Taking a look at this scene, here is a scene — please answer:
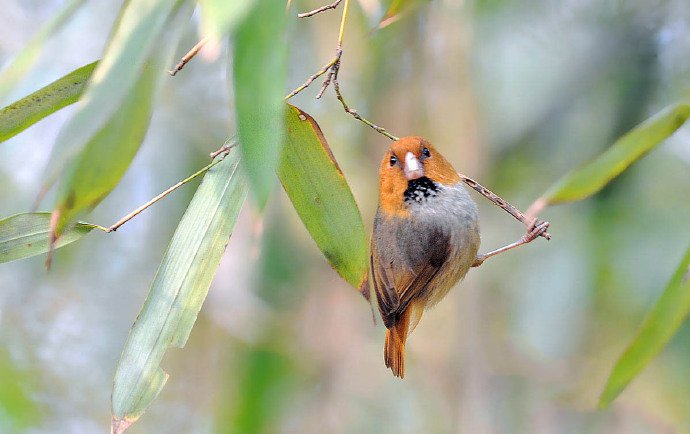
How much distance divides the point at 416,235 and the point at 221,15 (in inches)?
33.4

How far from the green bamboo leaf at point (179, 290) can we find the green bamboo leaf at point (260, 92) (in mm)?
389

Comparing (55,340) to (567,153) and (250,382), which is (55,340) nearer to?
(250,382)

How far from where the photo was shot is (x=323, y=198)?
1.34m

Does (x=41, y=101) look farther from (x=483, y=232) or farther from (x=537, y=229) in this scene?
(x=483, y=232)

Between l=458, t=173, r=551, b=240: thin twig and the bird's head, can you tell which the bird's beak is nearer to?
the bird's head

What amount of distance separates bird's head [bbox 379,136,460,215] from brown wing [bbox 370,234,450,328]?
3.7 inches

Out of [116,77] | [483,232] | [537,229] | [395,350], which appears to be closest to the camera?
[116,77]

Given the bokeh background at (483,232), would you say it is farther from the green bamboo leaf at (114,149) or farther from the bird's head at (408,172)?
the green bamboo leaf at (114,149)

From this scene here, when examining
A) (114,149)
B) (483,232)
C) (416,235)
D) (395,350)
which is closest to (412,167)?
(416,235)

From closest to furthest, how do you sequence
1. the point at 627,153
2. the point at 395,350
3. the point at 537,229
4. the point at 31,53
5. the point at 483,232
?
the point at 31,53 < the point at 627,153 < the point at 537,229 < the point at 395,350 < the point at 483,232

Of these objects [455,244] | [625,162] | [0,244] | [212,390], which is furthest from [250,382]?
[625,162]

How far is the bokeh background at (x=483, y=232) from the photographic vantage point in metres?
2.85

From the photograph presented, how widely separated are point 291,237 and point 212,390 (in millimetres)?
887

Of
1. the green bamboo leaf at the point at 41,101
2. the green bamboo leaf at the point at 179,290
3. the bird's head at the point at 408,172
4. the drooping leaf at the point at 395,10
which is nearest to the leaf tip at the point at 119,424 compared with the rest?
the green bamboo leaf at the point at 179,290
